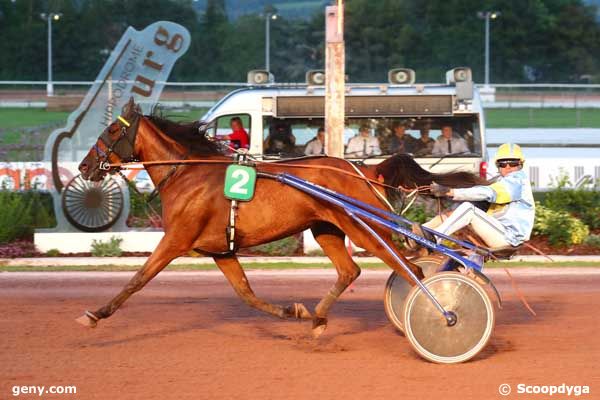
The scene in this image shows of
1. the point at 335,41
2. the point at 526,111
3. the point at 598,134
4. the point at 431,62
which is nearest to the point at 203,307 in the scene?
the point at 335,41

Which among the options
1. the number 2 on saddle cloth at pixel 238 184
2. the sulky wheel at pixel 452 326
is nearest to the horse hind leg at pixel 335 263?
the number 2 on saddle cloth at pixel 238 184

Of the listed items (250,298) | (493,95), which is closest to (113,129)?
(250,298)

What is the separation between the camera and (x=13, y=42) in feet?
149

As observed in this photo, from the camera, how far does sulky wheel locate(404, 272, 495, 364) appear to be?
709cm

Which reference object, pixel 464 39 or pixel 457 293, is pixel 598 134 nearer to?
pixel 464 39

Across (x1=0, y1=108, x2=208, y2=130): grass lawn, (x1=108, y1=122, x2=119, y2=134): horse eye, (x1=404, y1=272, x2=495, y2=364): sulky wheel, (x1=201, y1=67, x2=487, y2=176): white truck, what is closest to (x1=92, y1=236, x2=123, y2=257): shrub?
(x1=201, y1=67, x2=487, y2=176): white truck

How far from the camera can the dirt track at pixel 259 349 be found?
6.54m

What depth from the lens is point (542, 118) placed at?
113 feet

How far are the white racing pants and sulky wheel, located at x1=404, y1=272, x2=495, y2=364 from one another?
388 millimetres

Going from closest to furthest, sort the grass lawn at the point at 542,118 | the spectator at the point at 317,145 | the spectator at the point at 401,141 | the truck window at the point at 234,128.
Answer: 1. the truck window at the point at 234,128
2. the spectator at the point at 317,145
3. the spectator at the point at 401,141
4. the grass lawn at the point at 542,118

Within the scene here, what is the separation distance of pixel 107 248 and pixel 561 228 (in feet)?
19.8

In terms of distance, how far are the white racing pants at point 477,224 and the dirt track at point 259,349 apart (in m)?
0.85

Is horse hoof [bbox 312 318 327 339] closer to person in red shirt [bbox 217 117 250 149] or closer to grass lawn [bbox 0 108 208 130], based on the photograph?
person in red shirt [bbox 217 117 250 149]

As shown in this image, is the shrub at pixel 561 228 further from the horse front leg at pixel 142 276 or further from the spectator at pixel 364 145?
the horse front leg at pixel 142 276
